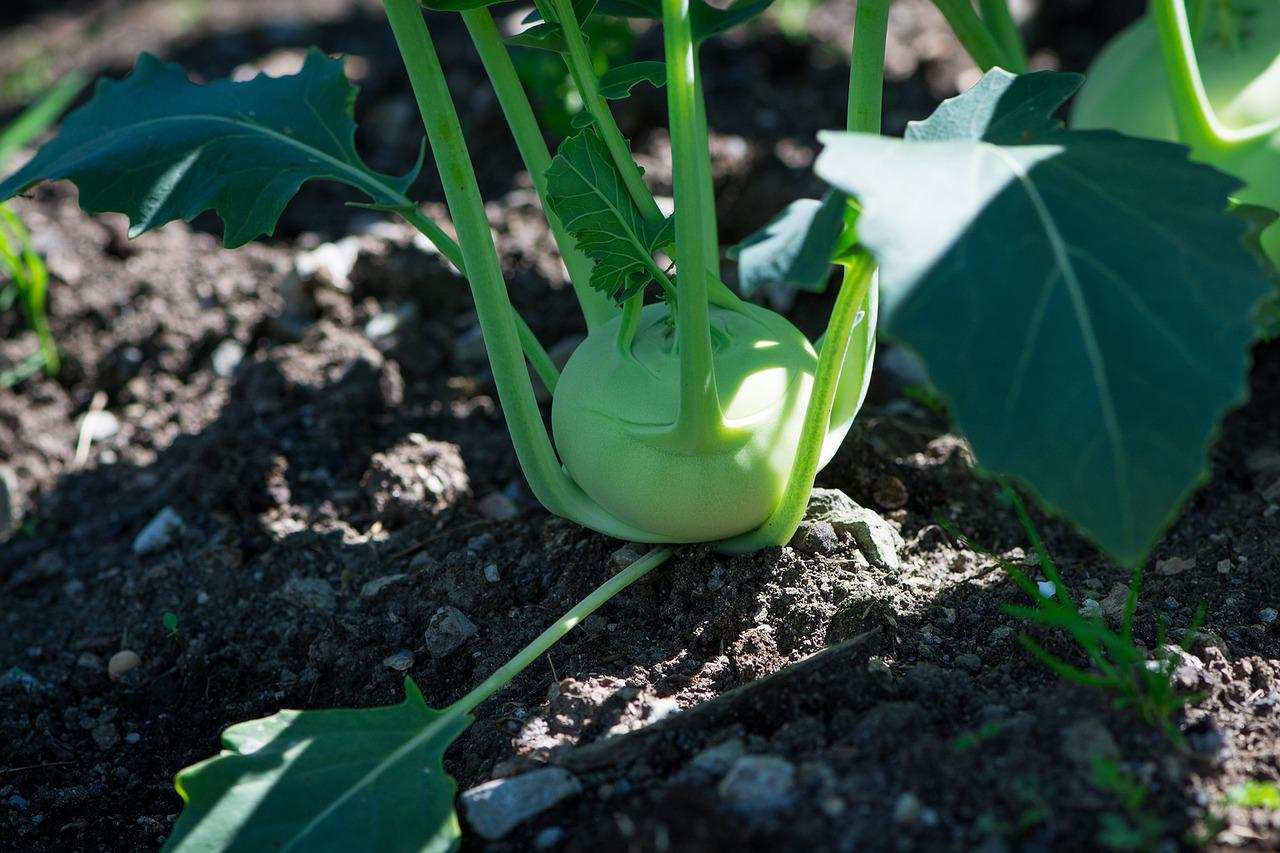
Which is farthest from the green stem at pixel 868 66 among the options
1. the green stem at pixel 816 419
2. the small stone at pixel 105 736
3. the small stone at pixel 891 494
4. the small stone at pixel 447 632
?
the small stone at pixel 105 736

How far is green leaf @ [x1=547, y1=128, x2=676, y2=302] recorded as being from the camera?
121 cm

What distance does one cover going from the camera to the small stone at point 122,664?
4.79 feet

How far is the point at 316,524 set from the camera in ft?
5.37

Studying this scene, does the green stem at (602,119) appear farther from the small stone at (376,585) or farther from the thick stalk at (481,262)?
the small stone at (376,585)

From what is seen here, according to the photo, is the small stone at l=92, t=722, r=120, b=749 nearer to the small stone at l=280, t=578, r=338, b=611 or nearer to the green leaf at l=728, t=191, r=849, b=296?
the small stone at l=280, t=578, r=338, b=611

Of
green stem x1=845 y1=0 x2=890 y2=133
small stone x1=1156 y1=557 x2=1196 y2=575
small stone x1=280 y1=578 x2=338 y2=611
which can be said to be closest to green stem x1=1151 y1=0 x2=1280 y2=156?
green stem x1=845 y1=0 x2=890 y2=133

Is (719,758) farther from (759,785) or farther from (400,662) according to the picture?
(400,662)

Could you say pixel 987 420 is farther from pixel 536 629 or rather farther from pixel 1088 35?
pixel 1088 35

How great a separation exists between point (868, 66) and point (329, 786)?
0.89 metres

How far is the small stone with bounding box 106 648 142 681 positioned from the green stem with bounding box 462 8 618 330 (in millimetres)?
725

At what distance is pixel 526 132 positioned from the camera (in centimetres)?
138

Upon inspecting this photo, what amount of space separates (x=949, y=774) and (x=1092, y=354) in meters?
0.37

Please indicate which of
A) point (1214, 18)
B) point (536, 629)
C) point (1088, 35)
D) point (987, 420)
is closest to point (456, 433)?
point (536, 629)

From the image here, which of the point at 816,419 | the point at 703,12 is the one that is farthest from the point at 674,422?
the point at 703,12
